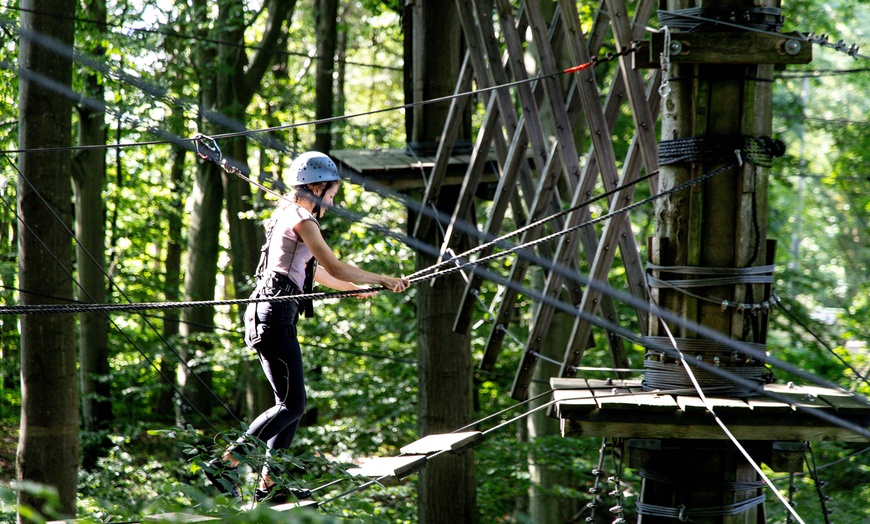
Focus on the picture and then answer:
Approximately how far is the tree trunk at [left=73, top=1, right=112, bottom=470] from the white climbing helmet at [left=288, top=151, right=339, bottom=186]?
806 centimetres

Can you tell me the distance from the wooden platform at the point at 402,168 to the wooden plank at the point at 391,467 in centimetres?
320

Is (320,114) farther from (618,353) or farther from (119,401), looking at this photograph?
(618,353)

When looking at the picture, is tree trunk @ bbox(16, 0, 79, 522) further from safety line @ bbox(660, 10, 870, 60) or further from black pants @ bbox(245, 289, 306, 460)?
safety line @ bbox(660, 10, 870, 60)

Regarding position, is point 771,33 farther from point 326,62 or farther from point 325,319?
point 326,62

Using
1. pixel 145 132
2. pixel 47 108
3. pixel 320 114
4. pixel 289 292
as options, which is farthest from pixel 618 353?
pixel 145 132

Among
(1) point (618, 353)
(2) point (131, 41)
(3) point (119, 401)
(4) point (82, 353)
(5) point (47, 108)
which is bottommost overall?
(3) point (119, 401)

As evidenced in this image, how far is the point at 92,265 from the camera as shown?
479 inches

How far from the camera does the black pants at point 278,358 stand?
4289 mm

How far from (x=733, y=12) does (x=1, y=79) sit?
752 centimetres

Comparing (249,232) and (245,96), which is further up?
(245,96)

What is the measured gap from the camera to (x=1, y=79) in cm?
880

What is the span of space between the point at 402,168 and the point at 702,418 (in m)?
3.94

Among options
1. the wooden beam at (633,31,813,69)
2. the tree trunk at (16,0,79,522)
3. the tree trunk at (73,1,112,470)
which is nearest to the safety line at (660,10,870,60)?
the wooden beam at (633,31,813,69)

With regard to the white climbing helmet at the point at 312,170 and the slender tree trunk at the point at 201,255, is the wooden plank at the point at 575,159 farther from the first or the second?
the slender tree trunk at the point at 201,255
